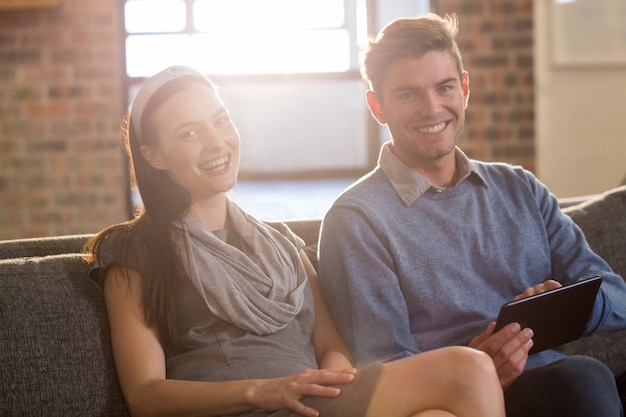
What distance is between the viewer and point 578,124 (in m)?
4.05

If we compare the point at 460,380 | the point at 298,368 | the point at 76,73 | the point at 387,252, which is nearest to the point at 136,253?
the point at 298,368

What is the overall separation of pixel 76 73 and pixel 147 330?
2.79m

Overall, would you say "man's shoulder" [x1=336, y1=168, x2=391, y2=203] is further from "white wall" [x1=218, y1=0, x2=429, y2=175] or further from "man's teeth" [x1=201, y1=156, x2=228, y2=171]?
"white wall" [x1=218, y1=0, x2=429, y2=175]

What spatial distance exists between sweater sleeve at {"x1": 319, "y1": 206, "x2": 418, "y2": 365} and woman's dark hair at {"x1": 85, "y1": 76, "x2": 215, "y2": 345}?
0.31 meters

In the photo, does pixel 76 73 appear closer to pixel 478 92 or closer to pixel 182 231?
pixel 478 92

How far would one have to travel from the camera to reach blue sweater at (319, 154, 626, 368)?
1585 mm

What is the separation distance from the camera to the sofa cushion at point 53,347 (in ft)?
4.78

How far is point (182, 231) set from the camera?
153 cm

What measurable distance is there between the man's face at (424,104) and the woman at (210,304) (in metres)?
0.35

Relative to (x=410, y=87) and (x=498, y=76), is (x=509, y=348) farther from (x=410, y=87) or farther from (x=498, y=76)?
(x=498, y=76)

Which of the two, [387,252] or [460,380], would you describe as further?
[387,252]

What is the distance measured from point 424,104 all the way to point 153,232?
2.06 feet

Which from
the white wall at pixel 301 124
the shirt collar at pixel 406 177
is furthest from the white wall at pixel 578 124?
the shirt collar at pixel 406 177

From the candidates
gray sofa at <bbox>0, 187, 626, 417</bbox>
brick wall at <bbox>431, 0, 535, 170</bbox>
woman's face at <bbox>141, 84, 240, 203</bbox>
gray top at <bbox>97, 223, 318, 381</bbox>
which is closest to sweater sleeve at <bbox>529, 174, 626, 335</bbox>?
gray top at <bbox>97, 223, 318, 381</bbox>
